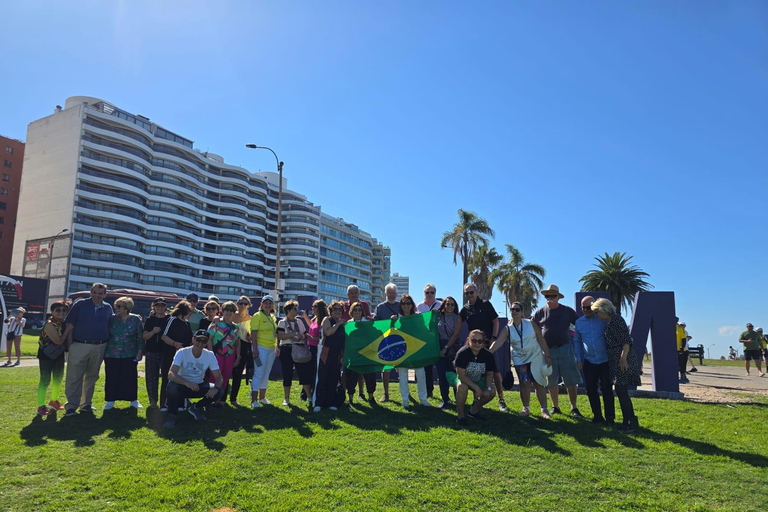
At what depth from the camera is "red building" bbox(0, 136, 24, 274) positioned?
7394 centimetres

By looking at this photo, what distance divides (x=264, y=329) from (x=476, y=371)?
3.98 meters

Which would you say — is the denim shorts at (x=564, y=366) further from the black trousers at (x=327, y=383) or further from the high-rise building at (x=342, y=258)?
the high-rise building at (x=342, y=258)

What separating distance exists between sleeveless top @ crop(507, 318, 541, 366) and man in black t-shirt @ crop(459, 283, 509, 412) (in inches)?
13.0

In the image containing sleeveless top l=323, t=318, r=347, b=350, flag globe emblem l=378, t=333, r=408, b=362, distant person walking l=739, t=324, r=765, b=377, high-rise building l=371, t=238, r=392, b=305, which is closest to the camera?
sleeveless top l=323, t=318, r=347, b=350

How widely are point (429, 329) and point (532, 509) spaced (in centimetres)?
477

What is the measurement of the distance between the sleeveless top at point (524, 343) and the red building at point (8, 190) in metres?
88.5

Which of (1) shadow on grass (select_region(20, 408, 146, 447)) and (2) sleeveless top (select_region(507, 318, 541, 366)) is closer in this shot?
(1) shadow on grass (select_region(20, 408, 146, 447))

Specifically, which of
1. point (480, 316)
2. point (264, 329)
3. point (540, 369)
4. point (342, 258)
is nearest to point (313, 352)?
point (264, 329)

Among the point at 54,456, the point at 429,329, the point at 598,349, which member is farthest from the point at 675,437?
the point at 54,456

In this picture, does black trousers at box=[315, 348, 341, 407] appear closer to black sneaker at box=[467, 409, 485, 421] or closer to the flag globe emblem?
the flag globe emblem

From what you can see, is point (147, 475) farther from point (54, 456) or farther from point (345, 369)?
point (345, 369)

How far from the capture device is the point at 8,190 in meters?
76.9

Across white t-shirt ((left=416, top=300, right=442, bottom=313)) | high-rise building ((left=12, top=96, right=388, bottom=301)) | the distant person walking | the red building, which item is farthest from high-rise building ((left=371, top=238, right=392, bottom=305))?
white t-shirt ((left=416, top=300, right=442, bottom=313))

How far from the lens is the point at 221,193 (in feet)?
286
